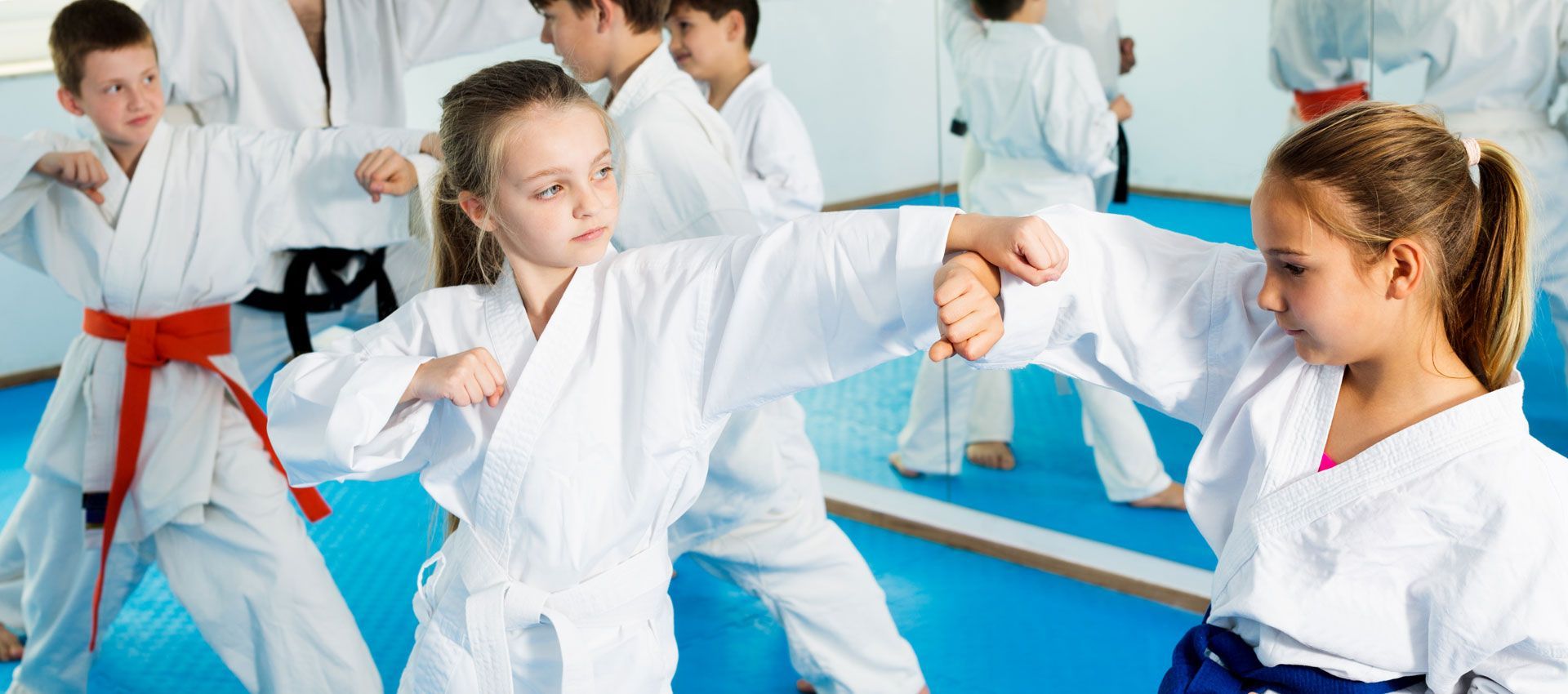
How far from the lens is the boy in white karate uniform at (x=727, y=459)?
85.7 inches

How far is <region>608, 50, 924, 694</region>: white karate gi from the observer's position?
2.18m

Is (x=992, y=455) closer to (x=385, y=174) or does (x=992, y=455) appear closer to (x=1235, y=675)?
(x=385, y=174)

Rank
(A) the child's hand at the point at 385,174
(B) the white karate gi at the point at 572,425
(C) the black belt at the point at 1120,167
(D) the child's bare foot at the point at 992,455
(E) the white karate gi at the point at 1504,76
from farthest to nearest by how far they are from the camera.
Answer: (D) the child's bare foot at the point at 992,455
(C) the black belt at the point at 1120,167
(A) the child's hand at the point at 385,174
(E) the white karate gi at the point at 1504,76
(B) the white karate gi at the point at 572,425

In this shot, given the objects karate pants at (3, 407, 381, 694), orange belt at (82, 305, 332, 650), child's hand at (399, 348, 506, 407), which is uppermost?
child's hand at (399, 348, 506, 407)

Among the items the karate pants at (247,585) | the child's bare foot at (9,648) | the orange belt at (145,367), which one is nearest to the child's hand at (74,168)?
the orange belt at (145,367)

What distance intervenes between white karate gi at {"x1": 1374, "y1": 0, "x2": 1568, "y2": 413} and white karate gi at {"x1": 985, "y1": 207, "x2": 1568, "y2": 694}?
1062 millimetres

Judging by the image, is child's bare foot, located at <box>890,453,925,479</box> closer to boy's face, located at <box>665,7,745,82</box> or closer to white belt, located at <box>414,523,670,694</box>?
boy's face, located at <box>665,7,745,82</box>

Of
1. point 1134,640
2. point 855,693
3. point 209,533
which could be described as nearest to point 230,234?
point 209,533

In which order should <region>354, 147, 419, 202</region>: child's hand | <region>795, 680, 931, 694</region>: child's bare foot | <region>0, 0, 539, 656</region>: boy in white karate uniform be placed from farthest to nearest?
<region>0, 0, 539, 656</region>: boy in white karate uniform, <region>795, 680, 931, 694</region>: child's bare foot, <region>354, 147, 419, 202</region>: child's hand

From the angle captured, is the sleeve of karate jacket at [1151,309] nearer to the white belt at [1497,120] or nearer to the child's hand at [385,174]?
the white belt at [1497,120]

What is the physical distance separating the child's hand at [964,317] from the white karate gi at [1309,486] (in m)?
0.07

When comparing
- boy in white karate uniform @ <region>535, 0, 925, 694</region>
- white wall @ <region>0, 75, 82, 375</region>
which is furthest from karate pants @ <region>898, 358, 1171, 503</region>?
white wall @ <region>0, 75, 82, 375</region>

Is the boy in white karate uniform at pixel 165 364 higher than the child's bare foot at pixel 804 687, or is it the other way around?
the boy in white karate uniform at pixel 165 364

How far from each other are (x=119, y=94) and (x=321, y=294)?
1.64 ft
